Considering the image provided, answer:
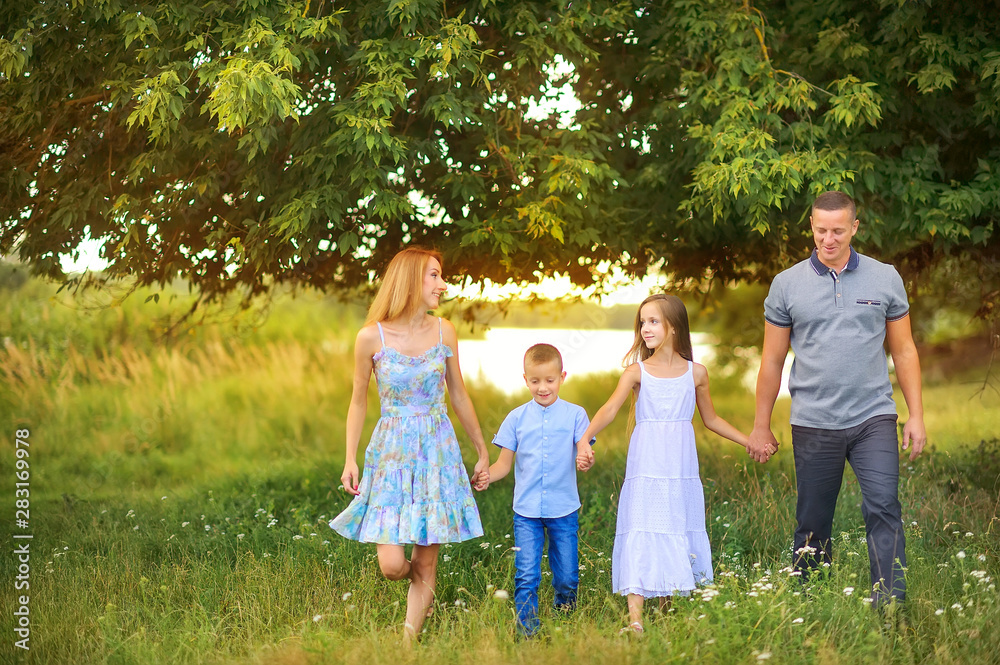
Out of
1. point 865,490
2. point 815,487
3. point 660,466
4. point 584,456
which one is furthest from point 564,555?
point 865,490

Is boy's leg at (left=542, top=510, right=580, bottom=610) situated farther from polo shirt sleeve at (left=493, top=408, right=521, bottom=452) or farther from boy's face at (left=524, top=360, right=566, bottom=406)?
boy's face at (left=524, top=360, right=566, bottom=406)

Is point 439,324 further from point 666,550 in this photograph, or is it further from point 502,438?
point 666,550

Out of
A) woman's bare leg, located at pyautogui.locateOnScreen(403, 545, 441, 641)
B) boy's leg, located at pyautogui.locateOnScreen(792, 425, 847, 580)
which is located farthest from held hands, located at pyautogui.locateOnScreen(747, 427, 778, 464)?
woman's bare leg, located at pyautogui.locateOnScreen(403, 545, 441, 641)

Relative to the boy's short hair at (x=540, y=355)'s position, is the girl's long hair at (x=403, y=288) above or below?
above

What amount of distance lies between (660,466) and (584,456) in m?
0.37

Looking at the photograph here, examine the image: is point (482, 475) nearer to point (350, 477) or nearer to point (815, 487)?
point (350, 477)

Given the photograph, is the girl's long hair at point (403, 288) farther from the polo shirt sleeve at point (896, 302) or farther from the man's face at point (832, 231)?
the polo shirt sleeve at point (896, 302)

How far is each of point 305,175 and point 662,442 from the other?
265 cm

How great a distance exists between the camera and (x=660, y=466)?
4.19 meters

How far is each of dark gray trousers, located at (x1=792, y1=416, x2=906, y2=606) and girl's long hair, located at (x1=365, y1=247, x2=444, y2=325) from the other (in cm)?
192

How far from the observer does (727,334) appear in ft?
58.1

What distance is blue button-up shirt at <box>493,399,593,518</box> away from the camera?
4.26m

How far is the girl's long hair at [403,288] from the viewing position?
4234mm

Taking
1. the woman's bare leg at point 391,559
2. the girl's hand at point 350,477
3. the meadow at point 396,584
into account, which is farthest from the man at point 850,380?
the girl's hand at point 350,477
